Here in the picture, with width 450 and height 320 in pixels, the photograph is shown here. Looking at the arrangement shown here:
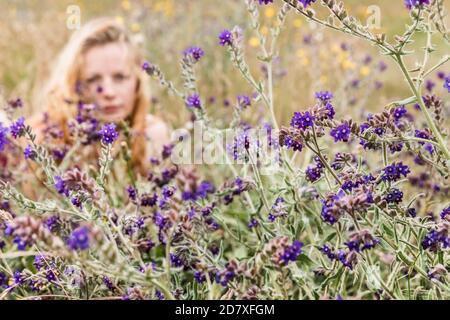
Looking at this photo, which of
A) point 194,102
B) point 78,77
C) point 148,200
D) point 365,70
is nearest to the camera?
point 148,200

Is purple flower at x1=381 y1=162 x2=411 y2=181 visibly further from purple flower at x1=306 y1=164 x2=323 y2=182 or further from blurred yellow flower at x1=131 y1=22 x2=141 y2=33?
blurred yellow flower at x1=131 y1=22 x2=141 y2=33

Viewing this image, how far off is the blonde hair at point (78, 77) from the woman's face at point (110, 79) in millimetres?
48

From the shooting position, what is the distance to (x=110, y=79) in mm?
3551

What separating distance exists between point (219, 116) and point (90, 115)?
155 cm

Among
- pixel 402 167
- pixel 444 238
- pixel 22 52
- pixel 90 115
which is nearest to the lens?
pixel 444 238

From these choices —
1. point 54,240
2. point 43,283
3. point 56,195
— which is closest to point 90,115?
point 56,195

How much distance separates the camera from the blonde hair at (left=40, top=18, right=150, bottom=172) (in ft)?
11.9

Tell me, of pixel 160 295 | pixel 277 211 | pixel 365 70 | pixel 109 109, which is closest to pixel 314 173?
pixel 277 211

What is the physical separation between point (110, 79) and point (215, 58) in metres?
1.59

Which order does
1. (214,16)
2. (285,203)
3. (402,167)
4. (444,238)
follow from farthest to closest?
(214,16)
(285,203)
(402,167)
(444,238)

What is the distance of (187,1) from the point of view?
6.27 m

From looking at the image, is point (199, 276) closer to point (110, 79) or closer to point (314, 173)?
point (314, 173)

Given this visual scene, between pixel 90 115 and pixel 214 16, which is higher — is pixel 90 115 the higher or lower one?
the lower one
